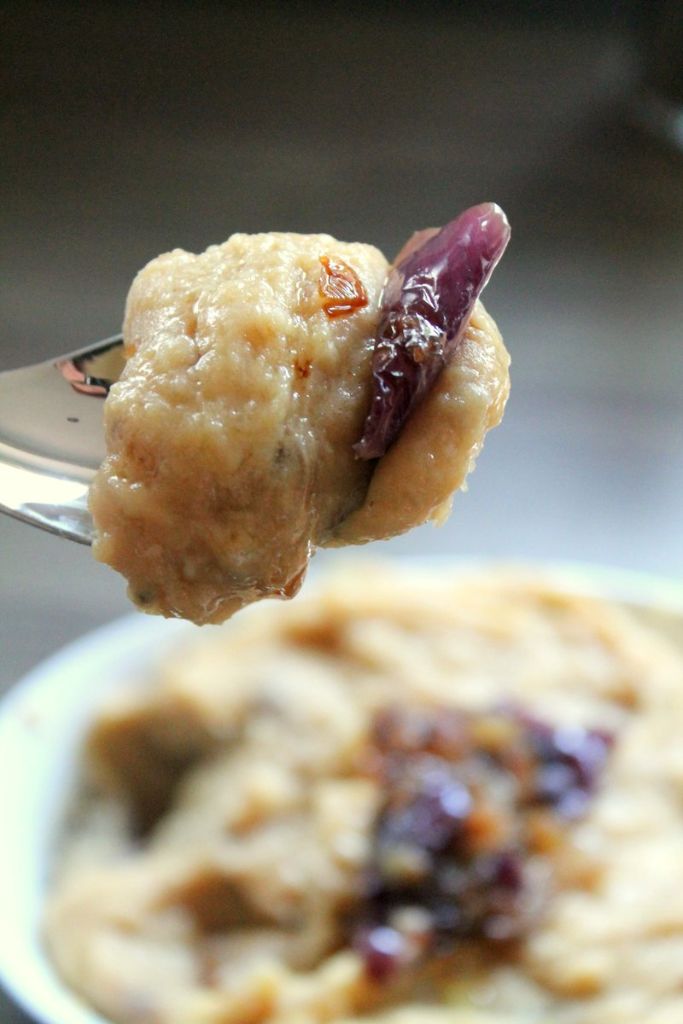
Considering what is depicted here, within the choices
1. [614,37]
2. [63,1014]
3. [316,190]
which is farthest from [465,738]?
[614,37]

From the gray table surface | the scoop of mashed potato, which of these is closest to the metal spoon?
the scoop of mashed potato

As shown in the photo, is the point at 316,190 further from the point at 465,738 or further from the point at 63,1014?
the point at 63,1014

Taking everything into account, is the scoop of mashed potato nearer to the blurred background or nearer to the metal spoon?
the metal spoon

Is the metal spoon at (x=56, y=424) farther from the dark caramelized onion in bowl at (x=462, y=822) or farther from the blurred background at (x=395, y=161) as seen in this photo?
the blurred background at (x=395, y=161)

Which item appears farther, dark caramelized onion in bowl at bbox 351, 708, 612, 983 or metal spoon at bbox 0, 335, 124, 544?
dark caramelized onion in bowl at bbox 351, 708, 612, 983

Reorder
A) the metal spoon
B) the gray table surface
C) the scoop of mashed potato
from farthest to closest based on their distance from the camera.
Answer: the gray table surface, the metal spoon, the scoop of mashed potato

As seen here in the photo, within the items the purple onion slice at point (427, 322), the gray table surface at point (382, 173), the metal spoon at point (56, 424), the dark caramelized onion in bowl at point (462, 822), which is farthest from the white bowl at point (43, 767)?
the gray table surface at point (382, 173)
